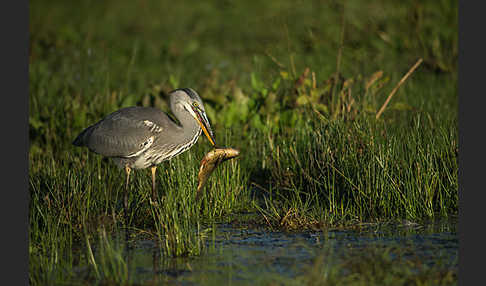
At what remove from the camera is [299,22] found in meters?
13.7

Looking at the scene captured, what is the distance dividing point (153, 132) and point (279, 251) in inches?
67.3

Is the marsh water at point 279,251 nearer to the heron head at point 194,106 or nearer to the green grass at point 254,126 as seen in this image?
the green grass at point 254,126

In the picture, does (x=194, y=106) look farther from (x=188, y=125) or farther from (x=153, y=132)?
(x=153, y=132)

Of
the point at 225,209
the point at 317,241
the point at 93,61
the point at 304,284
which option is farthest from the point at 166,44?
the point at 304,284

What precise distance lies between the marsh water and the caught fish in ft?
1.46

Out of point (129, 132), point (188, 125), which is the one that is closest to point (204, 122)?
point (188, 125)

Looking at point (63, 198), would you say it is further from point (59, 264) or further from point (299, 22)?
point (299, 22)

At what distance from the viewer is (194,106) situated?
6.22 m

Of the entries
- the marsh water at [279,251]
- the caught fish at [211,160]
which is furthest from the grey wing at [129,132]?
the marsh water at [279,251]

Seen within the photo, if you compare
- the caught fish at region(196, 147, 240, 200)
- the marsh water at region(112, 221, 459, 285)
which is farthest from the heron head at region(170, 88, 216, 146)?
the marsh water at region(112, 221, 459, 285)

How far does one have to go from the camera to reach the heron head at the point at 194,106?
20.3 feet

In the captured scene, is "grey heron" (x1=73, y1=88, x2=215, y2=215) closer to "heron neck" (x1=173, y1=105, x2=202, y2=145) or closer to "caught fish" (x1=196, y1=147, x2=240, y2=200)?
"heron neck" (x1=173, y1=105, x2=202, y2=145)

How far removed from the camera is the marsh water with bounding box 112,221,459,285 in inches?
187

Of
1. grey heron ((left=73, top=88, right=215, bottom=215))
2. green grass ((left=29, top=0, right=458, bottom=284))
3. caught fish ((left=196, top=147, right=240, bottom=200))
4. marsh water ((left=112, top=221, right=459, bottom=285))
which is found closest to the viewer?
marsh water ((left=112, top=221, right=459, bottom=285))
